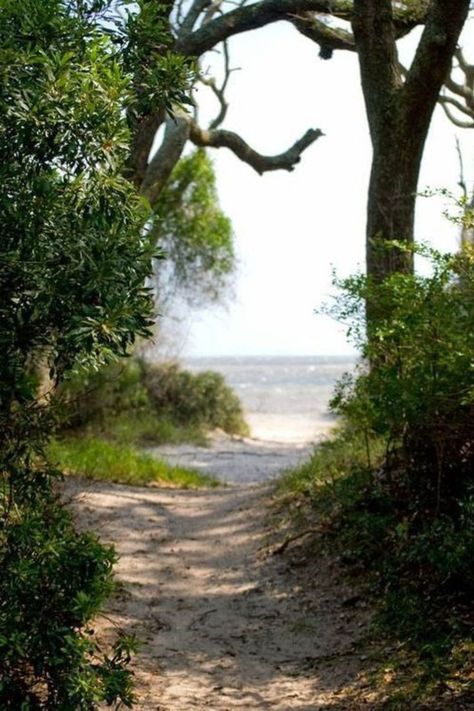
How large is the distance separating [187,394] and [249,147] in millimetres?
8132

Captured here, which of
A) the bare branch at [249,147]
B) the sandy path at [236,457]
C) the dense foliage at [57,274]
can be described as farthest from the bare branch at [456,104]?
the dense foliage at [57,274]

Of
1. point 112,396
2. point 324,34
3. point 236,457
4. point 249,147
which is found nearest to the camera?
point 324,34

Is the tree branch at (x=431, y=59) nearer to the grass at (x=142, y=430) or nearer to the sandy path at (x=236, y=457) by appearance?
the sandy path at (x=236, y=457)

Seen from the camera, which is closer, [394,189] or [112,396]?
[394,189]

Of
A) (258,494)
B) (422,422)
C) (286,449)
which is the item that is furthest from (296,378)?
(422,422)

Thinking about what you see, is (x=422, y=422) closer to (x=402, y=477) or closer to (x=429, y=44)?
(x=402, y=477)

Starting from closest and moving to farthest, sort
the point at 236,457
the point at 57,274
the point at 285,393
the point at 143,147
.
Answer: the point at 57,274, the point at 143,147, the point at 236,457, the point at 285,393

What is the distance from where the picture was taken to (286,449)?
19688 millimetres

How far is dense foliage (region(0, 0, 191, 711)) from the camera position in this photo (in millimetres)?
3533

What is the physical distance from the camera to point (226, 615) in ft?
21.9

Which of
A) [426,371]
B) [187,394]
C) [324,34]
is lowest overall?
[187,394]

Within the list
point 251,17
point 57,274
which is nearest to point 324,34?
point 251,17

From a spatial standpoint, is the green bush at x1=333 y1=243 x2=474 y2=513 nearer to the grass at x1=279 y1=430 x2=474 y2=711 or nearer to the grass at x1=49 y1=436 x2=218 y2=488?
the grass at x1=279 y1=430 x2=474 y2=711

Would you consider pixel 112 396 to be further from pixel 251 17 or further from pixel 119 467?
pixel 251 17
